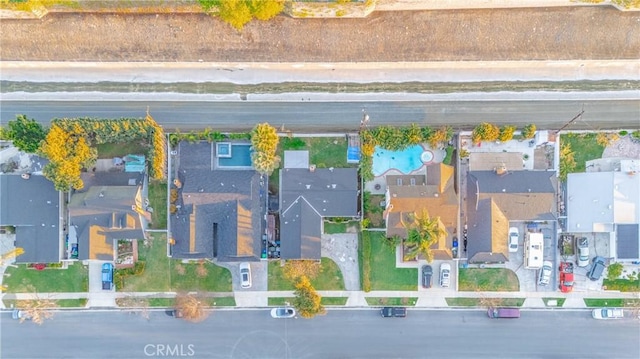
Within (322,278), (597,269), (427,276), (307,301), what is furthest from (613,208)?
(307,301)

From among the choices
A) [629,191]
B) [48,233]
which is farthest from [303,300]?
[629,191]

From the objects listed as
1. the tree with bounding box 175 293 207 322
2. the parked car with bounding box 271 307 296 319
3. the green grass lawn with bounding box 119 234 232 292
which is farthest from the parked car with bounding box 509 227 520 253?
the tree with bounding box 175 293 207 322

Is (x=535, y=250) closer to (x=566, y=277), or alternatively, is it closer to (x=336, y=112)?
(x=566, y=277)

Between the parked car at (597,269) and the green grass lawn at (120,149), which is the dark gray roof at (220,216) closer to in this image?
the green grass lawn at (120,149)

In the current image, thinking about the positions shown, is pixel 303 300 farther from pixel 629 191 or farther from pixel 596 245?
pixel 629 191

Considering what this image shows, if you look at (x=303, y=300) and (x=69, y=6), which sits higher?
(x=69, y=6)
